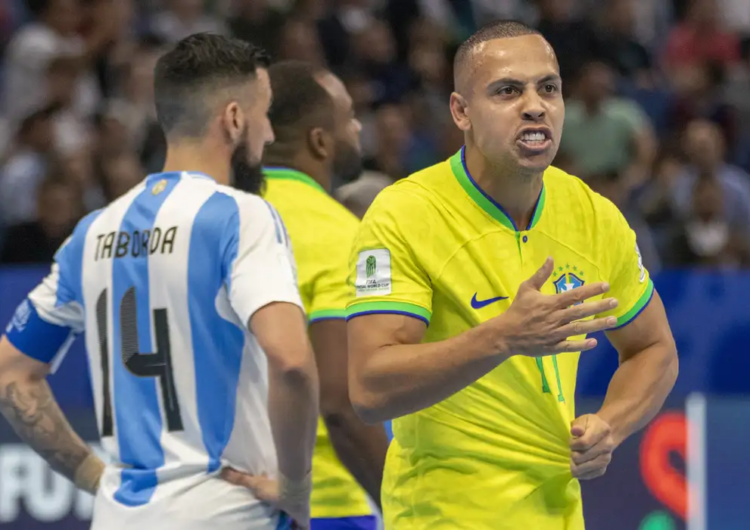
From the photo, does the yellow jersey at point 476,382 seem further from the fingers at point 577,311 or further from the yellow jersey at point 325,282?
the yellow jersey at point 325,282

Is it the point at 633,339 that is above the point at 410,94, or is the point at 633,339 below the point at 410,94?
above

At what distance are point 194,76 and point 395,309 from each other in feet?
3.32

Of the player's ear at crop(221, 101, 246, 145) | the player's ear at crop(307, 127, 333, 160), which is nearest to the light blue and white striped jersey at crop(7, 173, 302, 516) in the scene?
the player's ear at crop(221, 101, 246, 145)

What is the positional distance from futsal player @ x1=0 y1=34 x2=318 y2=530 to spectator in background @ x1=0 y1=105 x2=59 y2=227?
6.35 meters

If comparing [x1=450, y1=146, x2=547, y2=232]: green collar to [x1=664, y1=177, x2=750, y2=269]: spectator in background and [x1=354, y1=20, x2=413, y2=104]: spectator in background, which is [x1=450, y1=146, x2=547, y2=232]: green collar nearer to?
[x1=664, y1=177, x2=750, y2=269]: spectator in background

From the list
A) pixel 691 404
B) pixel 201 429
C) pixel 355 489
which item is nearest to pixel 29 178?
pixel 691 404

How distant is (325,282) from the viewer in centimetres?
436

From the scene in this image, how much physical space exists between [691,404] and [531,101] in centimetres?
386

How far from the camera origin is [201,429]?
3512 mm

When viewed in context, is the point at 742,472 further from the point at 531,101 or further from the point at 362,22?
the point at 362,22

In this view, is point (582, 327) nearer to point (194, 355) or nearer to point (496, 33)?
point (496, 33)

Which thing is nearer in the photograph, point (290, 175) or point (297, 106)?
point (290, 175)

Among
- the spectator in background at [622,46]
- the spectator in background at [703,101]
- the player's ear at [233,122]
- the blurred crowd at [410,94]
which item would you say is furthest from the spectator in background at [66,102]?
the player's ear at [233,122]

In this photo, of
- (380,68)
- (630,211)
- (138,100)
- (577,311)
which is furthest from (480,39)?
(380,68)
